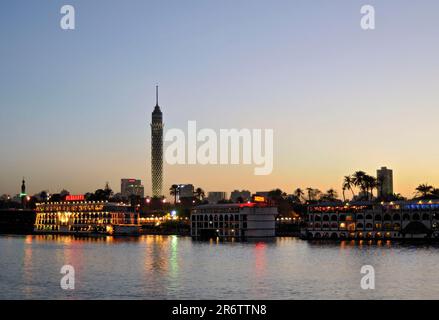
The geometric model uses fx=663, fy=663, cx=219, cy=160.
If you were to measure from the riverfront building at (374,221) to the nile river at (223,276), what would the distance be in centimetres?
4551

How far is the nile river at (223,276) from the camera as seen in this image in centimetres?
7100

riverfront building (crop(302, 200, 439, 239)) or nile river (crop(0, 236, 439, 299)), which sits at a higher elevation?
riverfront building (crop(302, 200, 439, 239))

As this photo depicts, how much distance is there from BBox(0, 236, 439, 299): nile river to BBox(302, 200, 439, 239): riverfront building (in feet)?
149

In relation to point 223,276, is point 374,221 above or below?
above

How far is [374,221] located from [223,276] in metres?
101

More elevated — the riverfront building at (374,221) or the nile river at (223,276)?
the riverfront building at (374,221)

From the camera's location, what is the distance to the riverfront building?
171000mm

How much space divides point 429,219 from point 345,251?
1841 inches

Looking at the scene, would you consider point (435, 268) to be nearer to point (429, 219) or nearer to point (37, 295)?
point (37, 295)

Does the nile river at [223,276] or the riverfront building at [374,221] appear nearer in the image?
the nile river at [223,276]

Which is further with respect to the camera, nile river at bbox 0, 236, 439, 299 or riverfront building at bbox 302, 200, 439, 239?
riverfront building at bbox 302, 200, 439, 239

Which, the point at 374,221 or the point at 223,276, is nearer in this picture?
the point at 223,276

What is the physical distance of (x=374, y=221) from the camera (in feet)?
592
